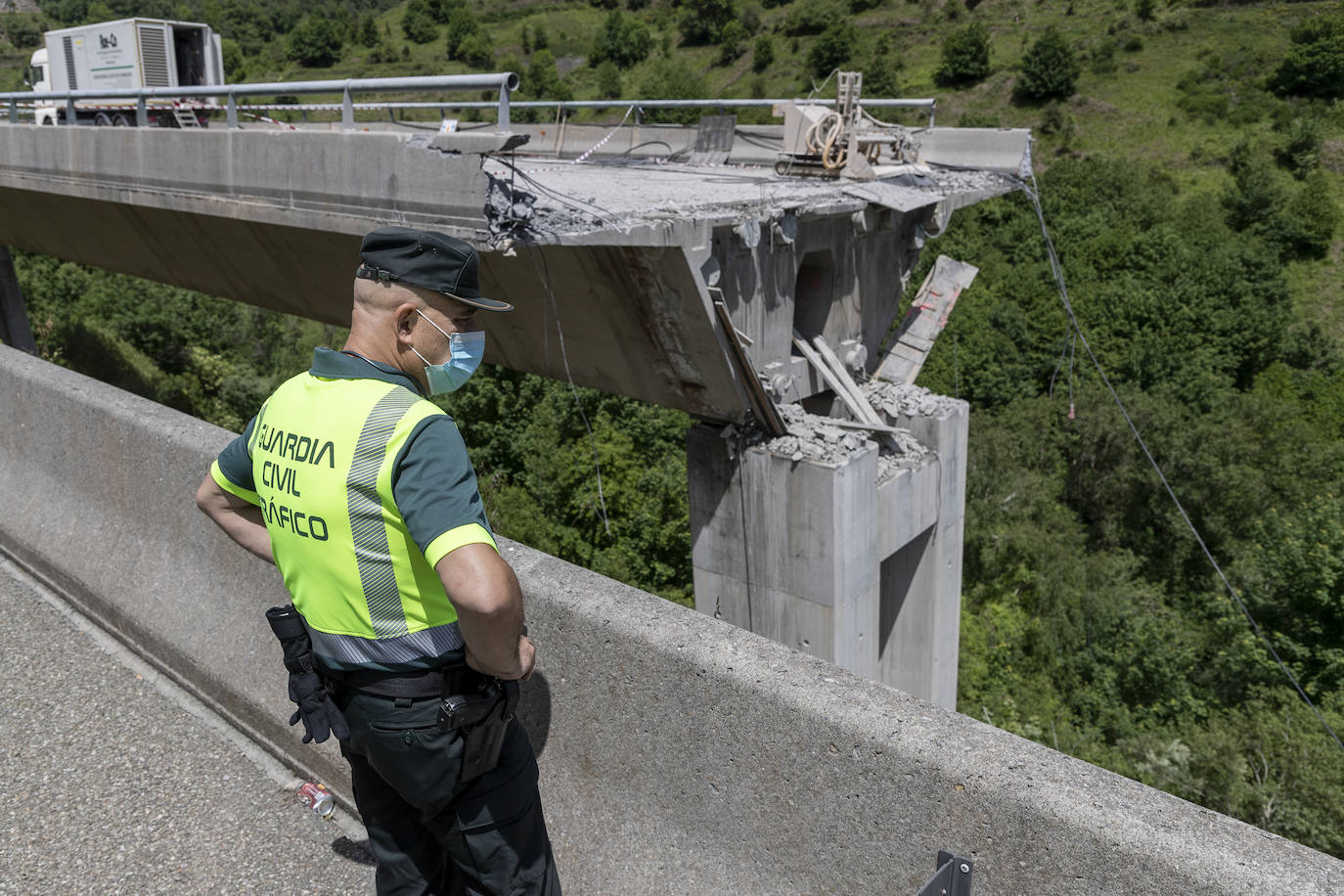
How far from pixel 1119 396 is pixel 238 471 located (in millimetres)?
37985

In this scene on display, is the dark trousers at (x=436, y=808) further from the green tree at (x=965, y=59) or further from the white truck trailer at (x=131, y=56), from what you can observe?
the green tree at (x=965, y=59)

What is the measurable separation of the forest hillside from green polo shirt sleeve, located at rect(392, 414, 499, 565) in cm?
2087

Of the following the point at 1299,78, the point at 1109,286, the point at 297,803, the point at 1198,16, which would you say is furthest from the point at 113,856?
the point at 1198,16

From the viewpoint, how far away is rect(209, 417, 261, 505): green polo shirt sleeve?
9.12 ft

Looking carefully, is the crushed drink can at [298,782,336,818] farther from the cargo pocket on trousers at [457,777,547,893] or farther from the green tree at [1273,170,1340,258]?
the green tree at [1273,170,1340,258]

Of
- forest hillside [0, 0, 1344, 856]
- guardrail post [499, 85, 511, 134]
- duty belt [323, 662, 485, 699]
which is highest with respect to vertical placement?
guardrail post [499, 85, 511, 134]

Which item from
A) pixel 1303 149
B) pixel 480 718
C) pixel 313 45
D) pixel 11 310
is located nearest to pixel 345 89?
pixel 480 718

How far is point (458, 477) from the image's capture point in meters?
2.20

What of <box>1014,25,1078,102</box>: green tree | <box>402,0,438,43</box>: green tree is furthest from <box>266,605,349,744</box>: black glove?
<box>402,0,438,43</box>: green tree

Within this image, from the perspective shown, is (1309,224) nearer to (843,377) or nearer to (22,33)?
(843,377)

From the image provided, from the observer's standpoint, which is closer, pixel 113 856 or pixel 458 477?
pixel 458 477

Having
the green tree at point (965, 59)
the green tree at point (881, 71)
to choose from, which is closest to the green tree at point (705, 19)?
the green tree at point (881, 71)

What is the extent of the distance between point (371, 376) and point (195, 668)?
2.95m

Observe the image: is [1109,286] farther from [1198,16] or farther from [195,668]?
[195,668]
